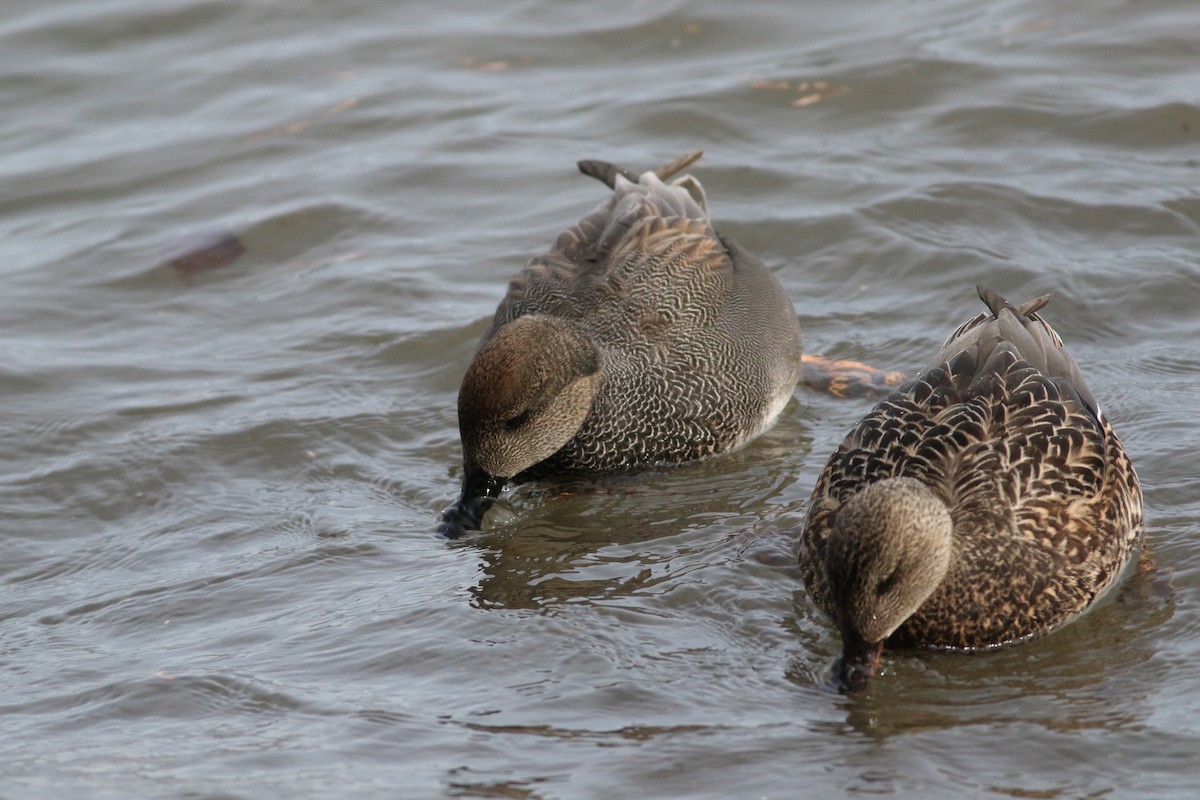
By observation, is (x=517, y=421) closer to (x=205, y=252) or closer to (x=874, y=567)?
(x=874, y=567)

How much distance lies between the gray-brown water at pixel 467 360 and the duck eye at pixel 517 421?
1.32ft

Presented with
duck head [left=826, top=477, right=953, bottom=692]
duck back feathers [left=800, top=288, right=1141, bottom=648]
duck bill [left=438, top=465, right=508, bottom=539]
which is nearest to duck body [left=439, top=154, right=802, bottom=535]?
duck bill [left=438, top=465, right=508, bottom=539]

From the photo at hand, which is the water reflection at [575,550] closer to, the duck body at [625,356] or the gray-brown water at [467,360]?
the gray-brown water at [467,360]

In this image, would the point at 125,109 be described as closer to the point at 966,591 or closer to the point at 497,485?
the point at 497,485

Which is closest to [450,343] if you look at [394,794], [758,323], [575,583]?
[758,323]

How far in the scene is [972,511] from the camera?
578 centimetres

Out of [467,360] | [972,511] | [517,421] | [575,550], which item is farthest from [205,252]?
[972,511]

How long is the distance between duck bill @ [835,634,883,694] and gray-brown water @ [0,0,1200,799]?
0.09m

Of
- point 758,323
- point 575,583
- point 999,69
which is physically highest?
point 999,69

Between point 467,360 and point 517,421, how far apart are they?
5.78 ft

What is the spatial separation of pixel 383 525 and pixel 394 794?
225 centimetres

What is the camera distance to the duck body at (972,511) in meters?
5.25

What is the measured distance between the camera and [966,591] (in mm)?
5602

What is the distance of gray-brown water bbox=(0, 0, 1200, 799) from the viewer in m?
5.04
